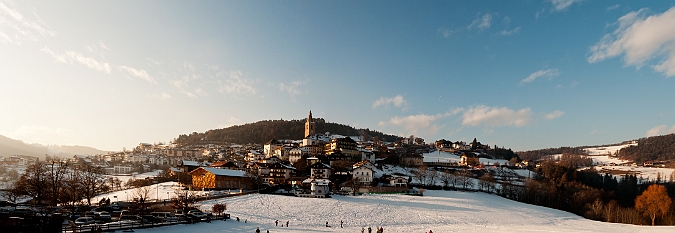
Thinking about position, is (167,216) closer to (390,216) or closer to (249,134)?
(390,216)

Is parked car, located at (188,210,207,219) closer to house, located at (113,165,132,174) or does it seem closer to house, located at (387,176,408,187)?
house, located at (387,176,408,187)

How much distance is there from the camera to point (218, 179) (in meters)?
56.9

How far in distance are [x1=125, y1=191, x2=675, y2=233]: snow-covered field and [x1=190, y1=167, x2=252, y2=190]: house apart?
10.9 meters

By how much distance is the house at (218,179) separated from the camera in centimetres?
5666

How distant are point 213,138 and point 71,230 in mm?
168692

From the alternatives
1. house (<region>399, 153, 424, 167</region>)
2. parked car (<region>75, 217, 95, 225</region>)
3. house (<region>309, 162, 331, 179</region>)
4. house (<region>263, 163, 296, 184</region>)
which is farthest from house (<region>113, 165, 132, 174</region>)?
parked car (<region>75, 217, 95, 225</region>)

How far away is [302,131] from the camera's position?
6796 inches

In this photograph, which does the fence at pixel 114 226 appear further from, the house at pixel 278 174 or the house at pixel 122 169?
the house at pixel 122 169

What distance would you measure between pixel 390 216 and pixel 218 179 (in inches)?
1176

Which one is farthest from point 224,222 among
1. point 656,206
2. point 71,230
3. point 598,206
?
point 656,206

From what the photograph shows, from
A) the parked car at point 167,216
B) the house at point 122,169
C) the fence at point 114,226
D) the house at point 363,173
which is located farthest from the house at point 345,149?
the fence at point 114,226

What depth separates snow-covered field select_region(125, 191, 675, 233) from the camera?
33.1 metres

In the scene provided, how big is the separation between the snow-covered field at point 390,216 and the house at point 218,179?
431 inches

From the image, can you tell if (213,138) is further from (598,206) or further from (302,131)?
(598,206)
